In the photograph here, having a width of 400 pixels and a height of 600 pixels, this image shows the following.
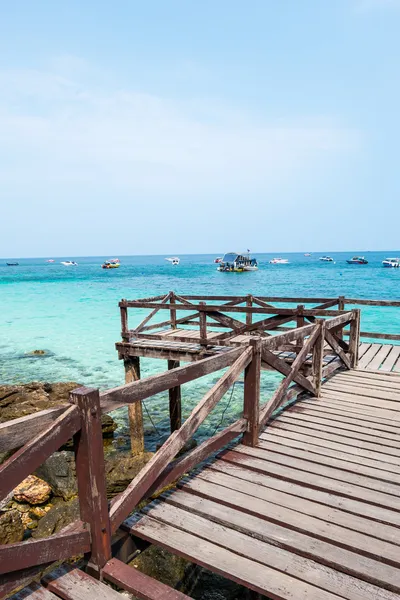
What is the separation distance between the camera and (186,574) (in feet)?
19.0

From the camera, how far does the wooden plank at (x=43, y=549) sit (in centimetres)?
229

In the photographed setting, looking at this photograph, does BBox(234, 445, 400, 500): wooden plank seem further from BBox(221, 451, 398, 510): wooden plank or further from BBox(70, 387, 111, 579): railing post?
BBox(70, 387, 111, 579): railing post

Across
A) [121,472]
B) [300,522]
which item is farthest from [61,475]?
[300,522]

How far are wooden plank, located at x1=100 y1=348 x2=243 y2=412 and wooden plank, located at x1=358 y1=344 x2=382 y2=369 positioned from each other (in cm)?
569

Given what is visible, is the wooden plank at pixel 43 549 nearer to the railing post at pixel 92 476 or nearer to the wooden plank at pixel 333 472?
the railing post at pixel 92 476

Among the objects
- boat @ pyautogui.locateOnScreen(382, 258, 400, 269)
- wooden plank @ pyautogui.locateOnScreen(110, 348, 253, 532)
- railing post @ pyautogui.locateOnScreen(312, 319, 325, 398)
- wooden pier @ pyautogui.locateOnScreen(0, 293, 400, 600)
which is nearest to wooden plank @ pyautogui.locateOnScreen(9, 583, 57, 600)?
wooden pier @ pyautogui.locateOnScreen(0, 293, 400, 600)

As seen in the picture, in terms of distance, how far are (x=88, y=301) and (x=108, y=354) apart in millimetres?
27076

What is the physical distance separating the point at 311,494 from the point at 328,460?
80cm

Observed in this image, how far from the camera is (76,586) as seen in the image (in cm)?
262

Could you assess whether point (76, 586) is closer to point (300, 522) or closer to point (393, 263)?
point (300, 522)

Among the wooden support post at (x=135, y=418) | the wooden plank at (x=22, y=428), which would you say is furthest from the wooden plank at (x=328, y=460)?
the wooden support post at (x=135, y=418)

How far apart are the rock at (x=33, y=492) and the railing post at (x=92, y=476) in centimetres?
601

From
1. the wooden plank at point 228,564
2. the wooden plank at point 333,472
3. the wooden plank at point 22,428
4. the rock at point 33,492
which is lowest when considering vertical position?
the rock at point 33,492

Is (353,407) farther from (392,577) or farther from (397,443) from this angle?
(392,577)
